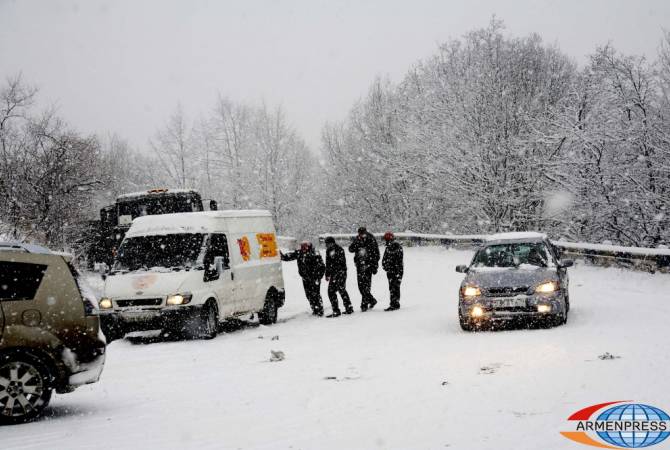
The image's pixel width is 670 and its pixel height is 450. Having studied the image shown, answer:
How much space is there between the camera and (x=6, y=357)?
24.4 ft

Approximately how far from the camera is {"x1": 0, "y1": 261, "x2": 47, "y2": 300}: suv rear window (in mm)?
7555

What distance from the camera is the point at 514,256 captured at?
1377 cm

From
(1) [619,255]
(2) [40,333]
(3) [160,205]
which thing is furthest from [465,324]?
(3) [160,205]

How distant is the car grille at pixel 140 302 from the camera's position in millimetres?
13430

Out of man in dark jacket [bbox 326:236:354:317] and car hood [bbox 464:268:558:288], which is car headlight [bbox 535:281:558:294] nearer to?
car hood [bbox 464:268:558:288]

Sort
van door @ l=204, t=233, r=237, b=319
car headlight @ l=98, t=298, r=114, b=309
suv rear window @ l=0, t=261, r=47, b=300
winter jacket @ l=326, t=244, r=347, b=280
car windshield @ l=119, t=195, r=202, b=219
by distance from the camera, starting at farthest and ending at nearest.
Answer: car windshield @ l=119, t=195, r=202, b=219 → winter jacket @ l=326, t=244, r=347, b=280 → van door @ l=204, t=233, r=237, b=319 → car headlight @ l=98, t=298, r=114, b=309 → suv rear window @ l=0, t=261, r=47, b=300

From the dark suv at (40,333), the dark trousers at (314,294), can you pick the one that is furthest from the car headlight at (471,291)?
the dark suv at (40,333)

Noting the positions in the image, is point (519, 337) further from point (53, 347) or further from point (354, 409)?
point (53, 347)

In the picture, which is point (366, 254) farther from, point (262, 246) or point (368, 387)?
point (368, 387)

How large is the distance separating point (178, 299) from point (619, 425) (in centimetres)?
868

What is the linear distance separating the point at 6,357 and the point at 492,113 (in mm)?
29327

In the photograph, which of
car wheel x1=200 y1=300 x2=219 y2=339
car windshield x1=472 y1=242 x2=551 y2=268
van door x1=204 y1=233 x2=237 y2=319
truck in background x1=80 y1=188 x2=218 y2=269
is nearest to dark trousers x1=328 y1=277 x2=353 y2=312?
van door x1=204 y1=233 x2=237 y2=319

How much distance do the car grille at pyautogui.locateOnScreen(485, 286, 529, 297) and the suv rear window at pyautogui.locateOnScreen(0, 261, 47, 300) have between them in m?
7.39

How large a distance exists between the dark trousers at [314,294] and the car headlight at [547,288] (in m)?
6.47
